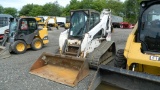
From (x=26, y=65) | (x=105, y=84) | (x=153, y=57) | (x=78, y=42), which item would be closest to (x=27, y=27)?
(x=26, y=65)

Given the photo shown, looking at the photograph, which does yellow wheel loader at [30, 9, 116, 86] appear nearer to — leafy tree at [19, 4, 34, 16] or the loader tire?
the loader tire

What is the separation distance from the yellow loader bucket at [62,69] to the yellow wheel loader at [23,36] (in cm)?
350

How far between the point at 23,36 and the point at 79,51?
428 cm

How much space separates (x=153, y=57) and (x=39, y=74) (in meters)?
3.38

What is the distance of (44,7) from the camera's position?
72188 millimetres

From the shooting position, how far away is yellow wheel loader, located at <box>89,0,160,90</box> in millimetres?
4219

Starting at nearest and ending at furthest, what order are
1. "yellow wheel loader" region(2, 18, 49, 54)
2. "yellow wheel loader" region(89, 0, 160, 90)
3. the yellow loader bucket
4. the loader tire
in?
"yellow wheel loader" region(89, 0, 160, 90) < the loader tire < the yellow loader bucket < "yellow wheel loader" region(2, 18, 49, 54)

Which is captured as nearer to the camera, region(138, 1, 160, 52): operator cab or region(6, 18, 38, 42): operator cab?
region(138, 1, 160, 52): operator cab

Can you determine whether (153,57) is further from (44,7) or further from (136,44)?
(44,7)

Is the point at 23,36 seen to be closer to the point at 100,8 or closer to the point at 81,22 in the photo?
the point at 81,22

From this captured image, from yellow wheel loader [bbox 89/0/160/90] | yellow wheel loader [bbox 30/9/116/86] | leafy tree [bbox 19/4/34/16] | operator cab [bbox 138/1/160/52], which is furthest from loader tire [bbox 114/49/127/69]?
leafy tree [bbox 19/4/34/16]

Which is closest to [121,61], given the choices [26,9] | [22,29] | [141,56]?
[141,56]

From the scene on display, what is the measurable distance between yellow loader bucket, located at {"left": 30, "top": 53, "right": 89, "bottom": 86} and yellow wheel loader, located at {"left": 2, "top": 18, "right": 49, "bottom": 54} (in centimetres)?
A: 350

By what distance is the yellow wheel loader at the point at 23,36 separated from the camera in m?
9.42
